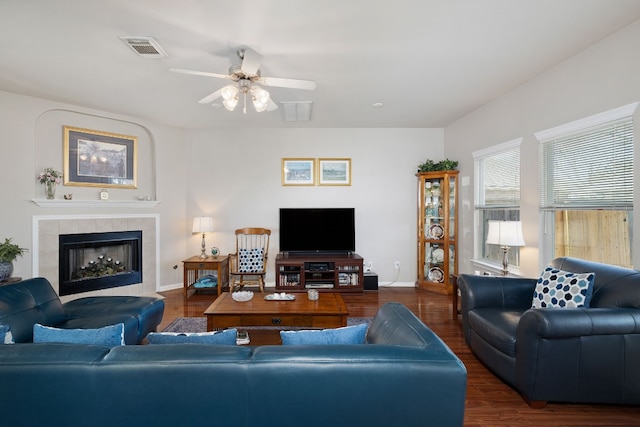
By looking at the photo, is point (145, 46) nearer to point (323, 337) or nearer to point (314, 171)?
point (323, 337)

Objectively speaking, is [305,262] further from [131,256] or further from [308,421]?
[308,421]

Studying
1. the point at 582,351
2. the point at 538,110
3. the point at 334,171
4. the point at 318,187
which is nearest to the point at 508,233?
the point at 538,110

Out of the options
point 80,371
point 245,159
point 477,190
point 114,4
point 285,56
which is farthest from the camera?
point 245,159

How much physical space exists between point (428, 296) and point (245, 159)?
3.72m

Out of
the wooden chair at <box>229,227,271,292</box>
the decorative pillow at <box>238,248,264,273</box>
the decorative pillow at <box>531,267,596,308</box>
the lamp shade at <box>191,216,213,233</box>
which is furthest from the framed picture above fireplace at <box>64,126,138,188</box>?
the decorative pillow at <box>531,267,596,308</box>

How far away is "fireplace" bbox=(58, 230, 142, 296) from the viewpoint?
4.13 meters

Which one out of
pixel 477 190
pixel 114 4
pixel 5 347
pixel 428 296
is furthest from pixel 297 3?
pixel 428 296

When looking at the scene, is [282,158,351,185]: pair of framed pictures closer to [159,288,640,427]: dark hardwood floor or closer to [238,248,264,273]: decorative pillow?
[238,248,264,273]: decorative pillow

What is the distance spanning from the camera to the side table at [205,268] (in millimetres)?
4641

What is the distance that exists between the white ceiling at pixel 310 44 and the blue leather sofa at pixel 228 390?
2198 millimetres

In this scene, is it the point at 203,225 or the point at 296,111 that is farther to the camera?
the point at 203,225

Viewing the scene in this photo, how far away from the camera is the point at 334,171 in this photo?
5.29 metres

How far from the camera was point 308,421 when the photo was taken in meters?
1.12

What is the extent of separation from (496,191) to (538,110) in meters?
1.18
